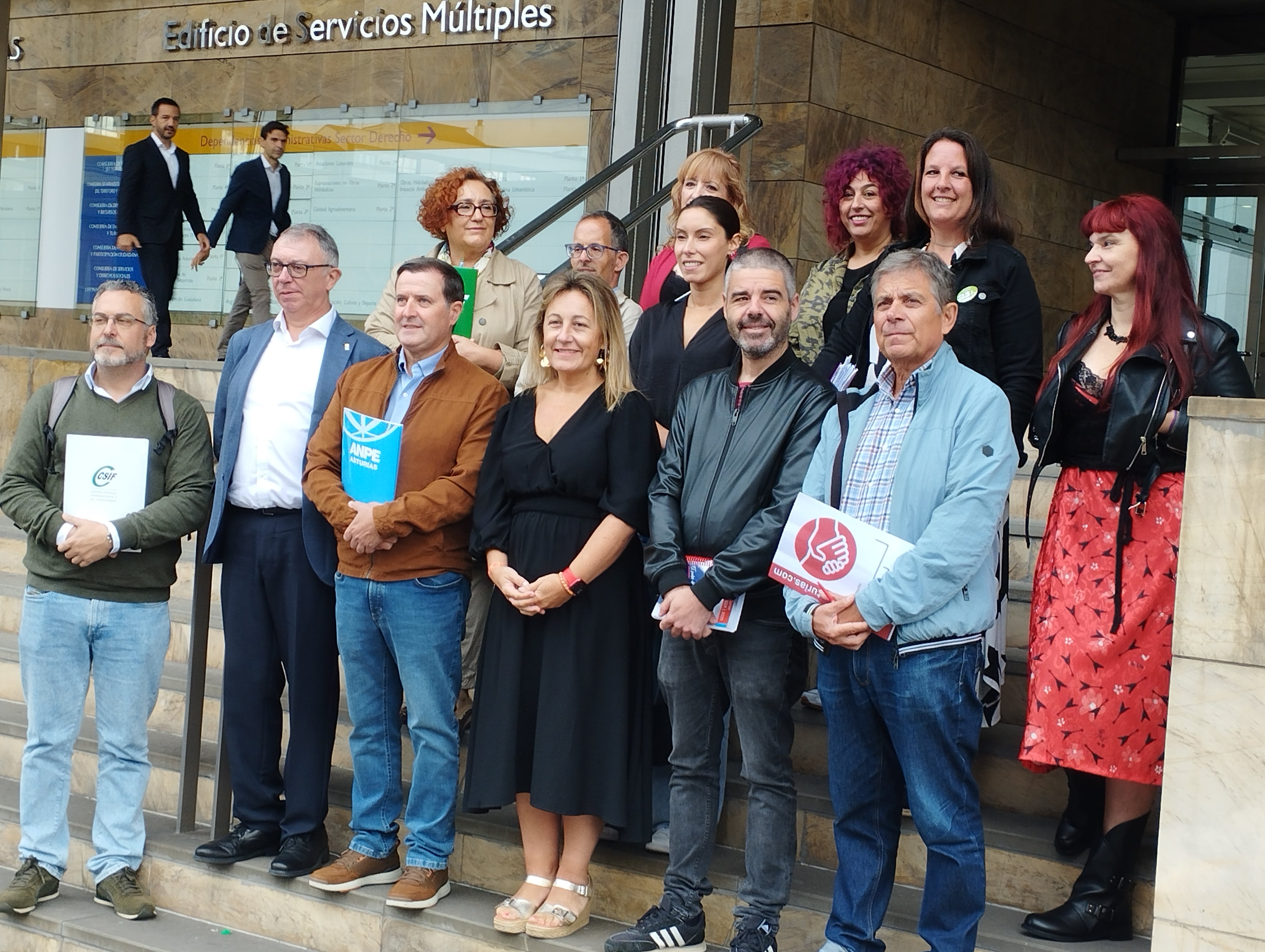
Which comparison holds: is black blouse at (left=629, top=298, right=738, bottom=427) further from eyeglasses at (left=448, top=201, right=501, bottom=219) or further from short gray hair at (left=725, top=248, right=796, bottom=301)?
eyeglasses at (left=448, top=201, right=501, bottom=219)

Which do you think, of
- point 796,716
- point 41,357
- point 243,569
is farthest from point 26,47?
point 796,716

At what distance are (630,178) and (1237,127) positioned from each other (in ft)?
21.2

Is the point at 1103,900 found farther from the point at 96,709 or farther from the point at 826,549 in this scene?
the point at 96,709

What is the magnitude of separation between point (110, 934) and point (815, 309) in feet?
9.91

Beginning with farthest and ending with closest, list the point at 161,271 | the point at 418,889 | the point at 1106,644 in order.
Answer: the point at 161,271
the point at 418,889
the point at 1106,644

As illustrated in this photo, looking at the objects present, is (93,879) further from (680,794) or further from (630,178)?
(630,178)

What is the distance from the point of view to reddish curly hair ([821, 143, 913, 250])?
4785 millimetres

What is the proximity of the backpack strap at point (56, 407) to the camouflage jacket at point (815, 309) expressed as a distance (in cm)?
240

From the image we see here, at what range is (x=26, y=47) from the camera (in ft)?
44.9

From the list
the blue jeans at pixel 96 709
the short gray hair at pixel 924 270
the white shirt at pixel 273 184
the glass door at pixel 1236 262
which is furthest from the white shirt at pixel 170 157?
the short gray hair at pixel 924 270

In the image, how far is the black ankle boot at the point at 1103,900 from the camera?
3.97 m

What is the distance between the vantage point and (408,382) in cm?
477

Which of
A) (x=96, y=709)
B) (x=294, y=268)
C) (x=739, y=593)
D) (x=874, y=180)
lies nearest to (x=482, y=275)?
(x=294, y=268)

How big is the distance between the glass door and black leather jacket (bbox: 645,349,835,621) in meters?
8.73
